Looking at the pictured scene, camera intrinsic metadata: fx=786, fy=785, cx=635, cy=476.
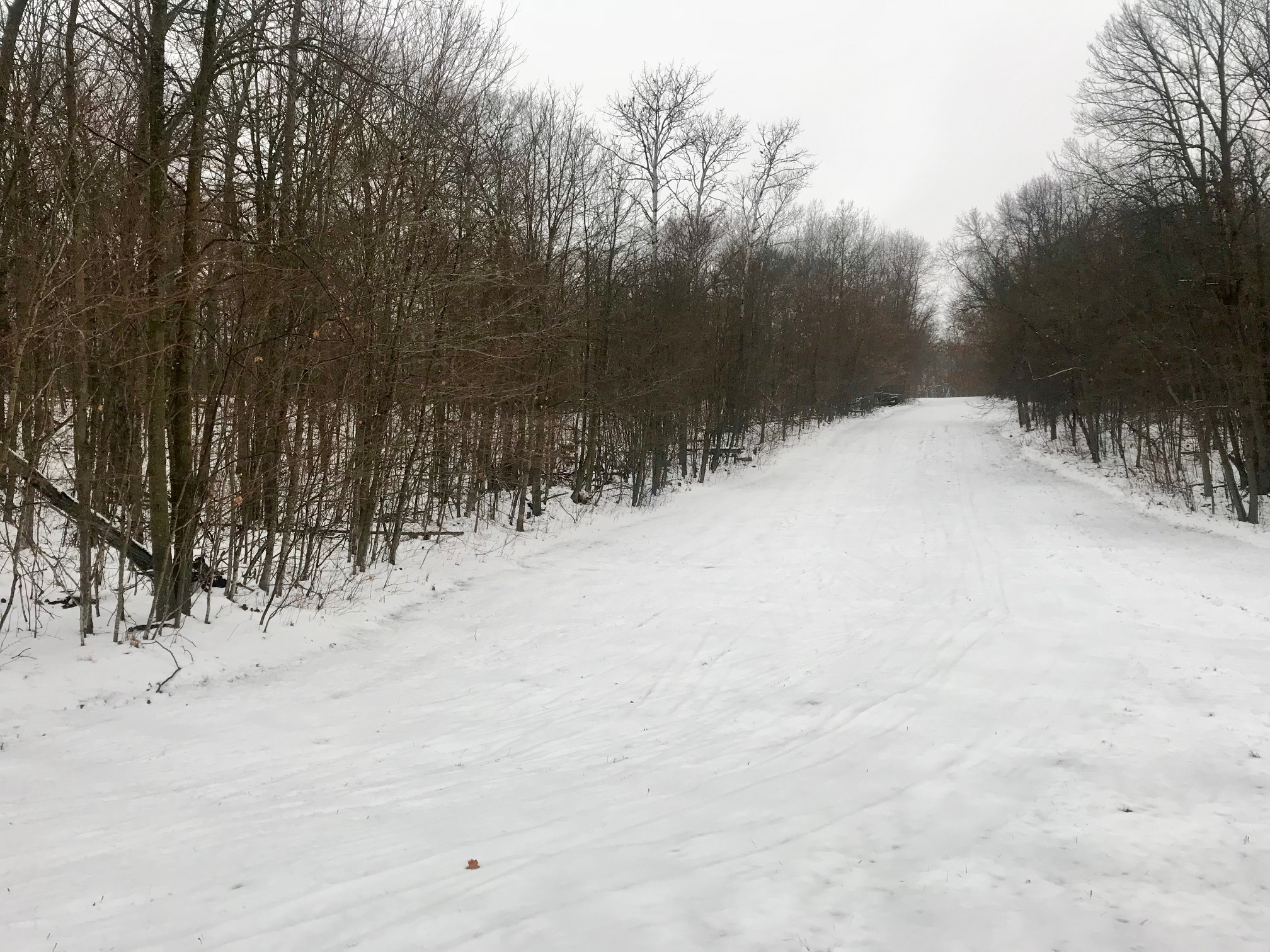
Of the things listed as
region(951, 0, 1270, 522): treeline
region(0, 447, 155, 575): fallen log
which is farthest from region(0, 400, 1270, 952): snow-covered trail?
region(951, 0, 1270, 522): treeline

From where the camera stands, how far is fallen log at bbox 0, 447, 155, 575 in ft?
20.5

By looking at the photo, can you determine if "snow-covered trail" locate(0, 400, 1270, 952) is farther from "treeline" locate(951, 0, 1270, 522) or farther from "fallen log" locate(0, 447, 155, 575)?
Result: "treeline" locate(951, 0, 1270, 522)

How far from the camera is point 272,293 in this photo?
8.49 meters

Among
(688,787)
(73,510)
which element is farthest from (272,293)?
(688,787)

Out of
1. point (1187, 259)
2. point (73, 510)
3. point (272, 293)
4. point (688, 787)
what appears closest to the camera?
point (688, 787)

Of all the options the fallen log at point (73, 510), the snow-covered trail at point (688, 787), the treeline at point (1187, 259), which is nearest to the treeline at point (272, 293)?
the fallen log at point (73, 510)

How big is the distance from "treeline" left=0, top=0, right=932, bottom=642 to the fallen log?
33mm

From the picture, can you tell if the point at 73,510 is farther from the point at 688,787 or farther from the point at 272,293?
the point at 688,787

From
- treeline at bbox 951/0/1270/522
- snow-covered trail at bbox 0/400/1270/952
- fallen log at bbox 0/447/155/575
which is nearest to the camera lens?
snow-covered trail at bbox 0/400/1270/952

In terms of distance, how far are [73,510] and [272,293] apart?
294 cm

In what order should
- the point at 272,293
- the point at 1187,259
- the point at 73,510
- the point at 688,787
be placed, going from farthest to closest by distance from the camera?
the point at 1187,259
the point at 272,293
the point at 73,510
the point at 688,787

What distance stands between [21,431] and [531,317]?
33.1 feet

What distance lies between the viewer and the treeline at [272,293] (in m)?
6.98

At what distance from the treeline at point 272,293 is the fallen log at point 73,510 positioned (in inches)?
1.3
